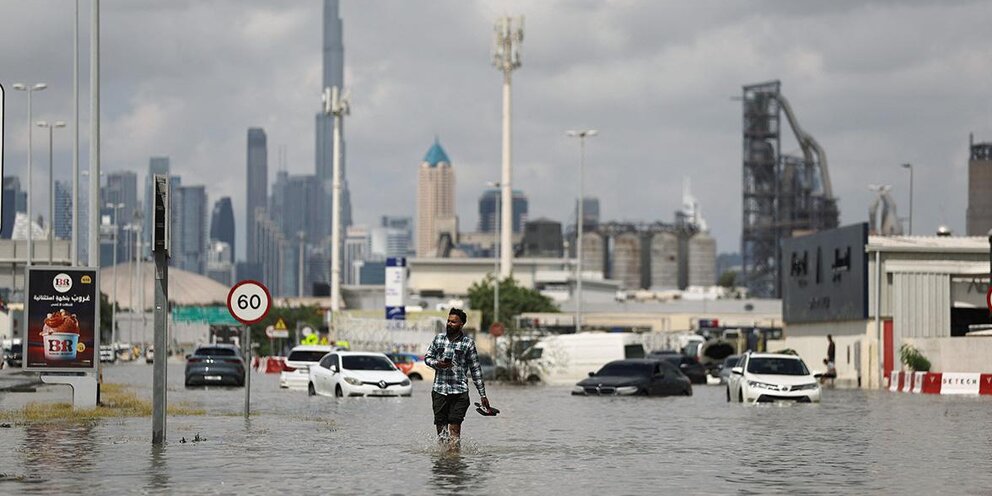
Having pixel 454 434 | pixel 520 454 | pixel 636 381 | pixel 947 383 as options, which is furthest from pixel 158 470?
pixel 947 383

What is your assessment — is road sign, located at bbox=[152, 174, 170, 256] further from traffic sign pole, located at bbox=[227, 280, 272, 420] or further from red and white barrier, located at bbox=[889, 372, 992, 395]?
red and white barrier, located at bbox=[889, 372, 992, 395]

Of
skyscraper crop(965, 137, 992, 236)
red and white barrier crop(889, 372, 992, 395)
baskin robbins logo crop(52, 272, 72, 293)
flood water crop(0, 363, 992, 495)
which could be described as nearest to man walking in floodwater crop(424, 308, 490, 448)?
flood water crop(0, 363, 992, 495)

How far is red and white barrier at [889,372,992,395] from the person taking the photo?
170 ft

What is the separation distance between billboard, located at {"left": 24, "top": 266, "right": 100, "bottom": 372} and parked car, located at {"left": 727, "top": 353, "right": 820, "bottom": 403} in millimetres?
15760

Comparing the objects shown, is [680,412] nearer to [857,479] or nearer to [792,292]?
[857,479]

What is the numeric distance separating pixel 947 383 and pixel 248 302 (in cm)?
2861

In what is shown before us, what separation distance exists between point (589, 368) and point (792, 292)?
51.0 ft

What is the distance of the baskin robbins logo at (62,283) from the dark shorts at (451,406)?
1238 cm

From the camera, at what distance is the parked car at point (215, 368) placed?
181 ft

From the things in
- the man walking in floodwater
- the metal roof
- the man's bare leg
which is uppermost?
the metal roof

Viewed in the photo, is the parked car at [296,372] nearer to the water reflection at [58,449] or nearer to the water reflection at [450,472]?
the water reflection at [58,449]

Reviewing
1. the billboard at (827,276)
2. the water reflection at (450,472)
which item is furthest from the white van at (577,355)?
the water reflection at (450,472)

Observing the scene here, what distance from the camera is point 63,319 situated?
3203 cm

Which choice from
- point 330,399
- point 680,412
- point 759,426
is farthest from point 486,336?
point 759,426
